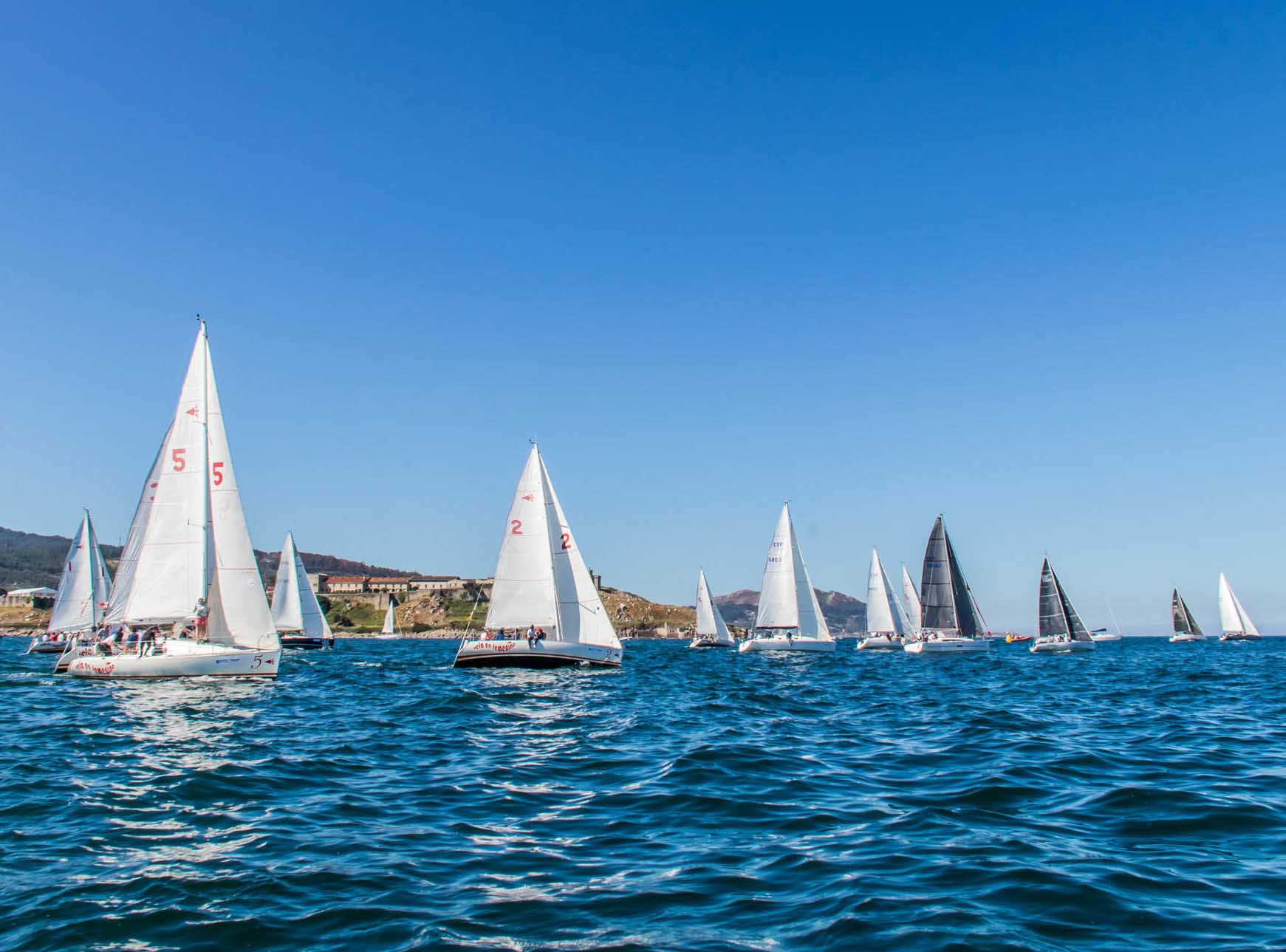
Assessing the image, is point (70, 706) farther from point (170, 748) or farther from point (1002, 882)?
point (1002, 882)

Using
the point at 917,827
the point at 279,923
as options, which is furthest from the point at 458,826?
the point at 917,827

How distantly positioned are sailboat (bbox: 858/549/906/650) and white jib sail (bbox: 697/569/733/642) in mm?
25041

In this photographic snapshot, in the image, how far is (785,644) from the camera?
8156cm

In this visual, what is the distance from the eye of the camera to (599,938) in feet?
24.1

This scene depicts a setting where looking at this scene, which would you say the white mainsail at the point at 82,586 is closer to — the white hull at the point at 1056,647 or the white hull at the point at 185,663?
the white hull at the point at 185,663

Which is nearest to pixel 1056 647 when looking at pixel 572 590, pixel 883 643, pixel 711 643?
pixel 883 643

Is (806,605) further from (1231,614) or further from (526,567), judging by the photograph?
(1231,614)

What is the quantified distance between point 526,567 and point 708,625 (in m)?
82.7

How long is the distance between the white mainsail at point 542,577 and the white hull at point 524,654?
0.86 metres

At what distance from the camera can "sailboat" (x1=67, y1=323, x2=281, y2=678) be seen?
→ 3422cm

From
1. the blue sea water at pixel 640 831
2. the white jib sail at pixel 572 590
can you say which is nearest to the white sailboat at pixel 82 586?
the white jib sail at pixel 572 590

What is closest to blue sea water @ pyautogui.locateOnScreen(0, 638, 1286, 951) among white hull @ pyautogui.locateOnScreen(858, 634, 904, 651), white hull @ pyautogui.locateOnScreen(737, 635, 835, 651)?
white hull @ pyautogui.locateOnScreen(737, 635, 835, 651)

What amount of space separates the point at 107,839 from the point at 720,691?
25.7 meters

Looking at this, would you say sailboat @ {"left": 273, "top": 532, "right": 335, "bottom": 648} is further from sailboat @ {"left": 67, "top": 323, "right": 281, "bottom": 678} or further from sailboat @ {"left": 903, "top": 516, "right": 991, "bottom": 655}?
sailboat @ {"left": 903, "top": 516, "right": 991, "bottom": 655}
